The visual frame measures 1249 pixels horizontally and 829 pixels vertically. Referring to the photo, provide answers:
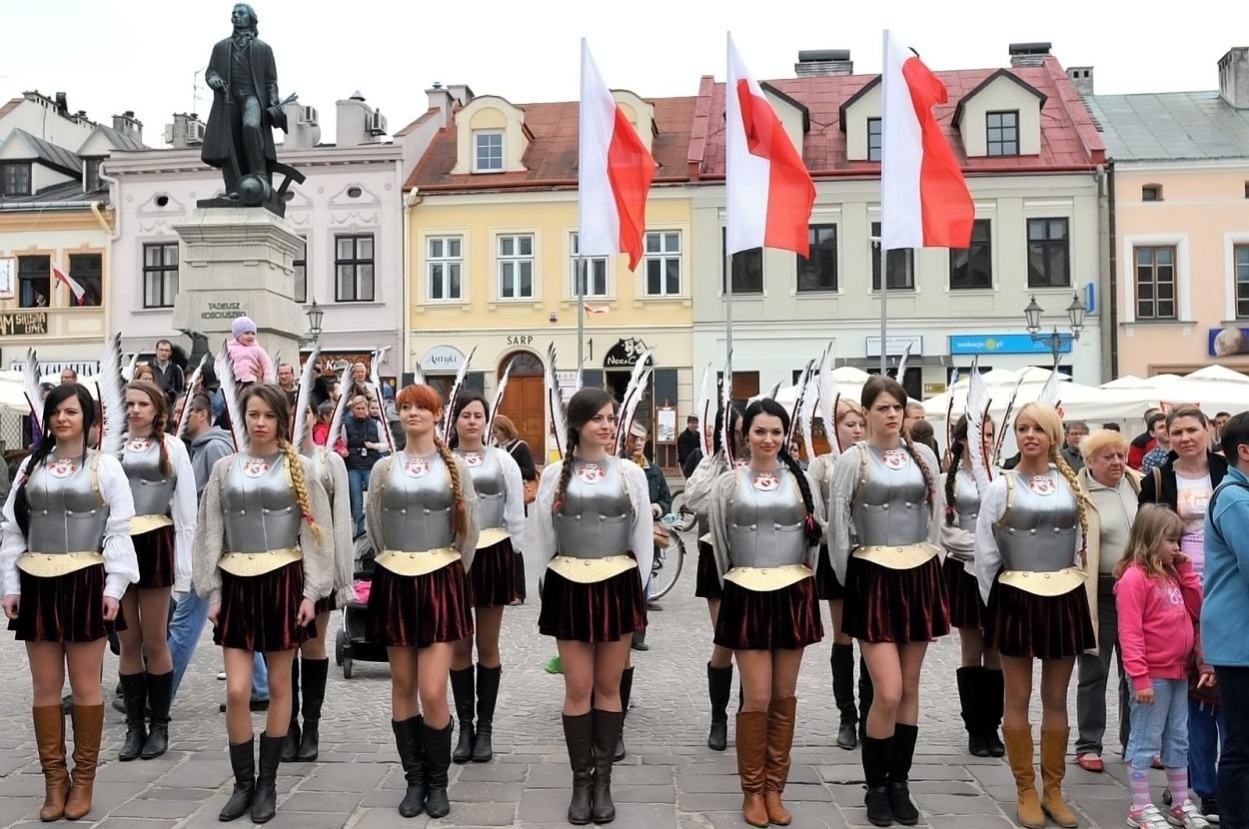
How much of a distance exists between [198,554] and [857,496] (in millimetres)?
2916

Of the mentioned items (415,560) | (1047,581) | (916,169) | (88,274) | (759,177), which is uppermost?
(88,274)

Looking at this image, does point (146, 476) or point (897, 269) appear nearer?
point (146, 476)

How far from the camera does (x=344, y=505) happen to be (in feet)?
17.5

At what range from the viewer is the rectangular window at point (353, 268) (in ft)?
101

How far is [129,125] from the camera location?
1662 inches

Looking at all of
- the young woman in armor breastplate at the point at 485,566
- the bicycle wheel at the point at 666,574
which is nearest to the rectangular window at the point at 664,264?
the bicycle wheel at the point at 666,574

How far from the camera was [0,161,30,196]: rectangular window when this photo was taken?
112ft

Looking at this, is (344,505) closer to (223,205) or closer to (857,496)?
(857,496)

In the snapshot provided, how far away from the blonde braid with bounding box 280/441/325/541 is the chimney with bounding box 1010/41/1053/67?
32.0 m

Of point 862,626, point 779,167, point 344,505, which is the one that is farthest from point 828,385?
point 779,167

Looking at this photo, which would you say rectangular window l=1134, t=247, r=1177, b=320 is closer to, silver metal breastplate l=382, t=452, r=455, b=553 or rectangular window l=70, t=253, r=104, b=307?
rectangular window l=70, t=253, r=104, b=307

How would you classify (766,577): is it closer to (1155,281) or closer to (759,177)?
(759,177)

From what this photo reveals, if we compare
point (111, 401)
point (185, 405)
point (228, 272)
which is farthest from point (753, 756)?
point (228, 272)

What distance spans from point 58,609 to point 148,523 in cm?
101
